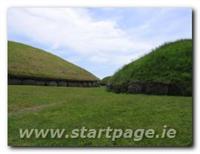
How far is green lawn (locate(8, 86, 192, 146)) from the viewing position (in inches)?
188

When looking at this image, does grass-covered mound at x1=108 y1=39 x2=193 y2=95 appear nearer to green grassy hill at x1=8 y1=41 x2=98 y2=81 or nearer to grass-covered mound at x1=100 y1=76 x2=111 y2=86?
grass-covered mound at x1=100 y1=76 x2=111 y2=86

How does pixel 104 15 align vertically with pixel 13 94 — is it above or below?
above

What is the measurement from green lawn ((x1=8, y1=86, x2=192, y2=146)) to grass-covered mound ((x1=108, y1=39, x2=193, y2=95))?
0.47 ft

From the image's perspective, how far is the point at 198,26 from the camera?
A: 4828 mm

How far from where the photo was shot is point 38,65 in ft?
16.4

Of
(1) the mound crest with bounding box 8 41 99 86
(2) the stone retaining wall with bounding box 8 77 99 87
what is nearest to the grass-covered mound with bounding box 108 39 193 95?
(2) the stone retaining wall with bounding box 8 77 99 87

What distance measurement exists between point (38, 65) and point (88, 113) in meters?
0.71

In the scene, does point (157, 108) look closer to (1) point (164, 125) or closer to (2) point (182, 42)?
(1) point (164, 125)

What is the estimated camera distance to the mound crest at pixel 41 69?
4.87m

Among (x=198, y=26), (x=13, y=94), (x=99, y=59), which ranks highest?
(x=198, y=26)

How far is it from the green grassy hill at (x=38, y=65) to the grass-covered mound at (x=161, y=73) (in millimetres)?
404
